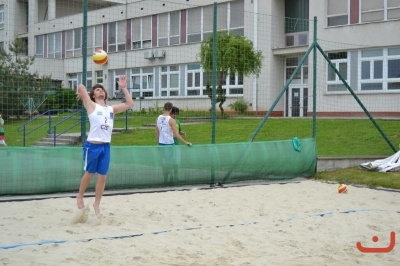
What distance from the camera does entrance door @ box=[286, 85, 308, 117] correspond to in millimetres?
29344

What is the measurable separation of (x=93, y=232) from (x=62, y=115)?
1128cm

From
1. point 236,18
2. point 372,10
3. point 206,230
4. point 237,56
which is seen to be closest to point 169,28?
point 236,18

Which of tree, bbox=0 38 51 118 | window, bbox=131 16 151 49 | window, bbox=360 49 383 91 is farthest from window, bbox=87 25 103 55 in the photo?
tree, bbox=0 38 51 118

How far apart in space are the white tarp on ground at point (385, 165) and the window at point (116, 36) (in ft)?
91.5

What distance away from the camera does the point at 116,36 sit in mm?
37406

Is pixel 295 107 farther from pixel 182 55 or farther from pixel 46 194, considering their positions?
pixel 46 194

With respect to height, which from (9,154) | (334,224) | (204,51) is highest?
(204,51)

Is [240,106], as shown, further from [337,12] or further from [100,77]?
[100,77]

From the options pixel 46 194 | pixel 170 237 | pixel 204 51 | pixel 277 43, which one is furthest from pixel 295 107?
pixel 170 237

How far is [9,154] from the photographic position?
8453 millimetres

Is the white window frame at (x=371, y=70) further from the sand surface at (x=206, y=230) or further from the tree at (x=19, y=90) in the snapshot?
the sand surface at (x=206, y=230)

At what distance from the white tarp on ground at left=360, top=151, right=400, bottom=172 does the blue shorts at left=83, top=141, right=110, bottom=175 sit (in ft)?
23.0

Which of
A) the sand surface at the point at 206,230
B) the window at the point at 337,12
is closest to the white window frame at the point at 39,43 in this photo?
the window at the point at 337,12

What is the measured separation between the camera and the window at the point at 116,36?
37094mm
